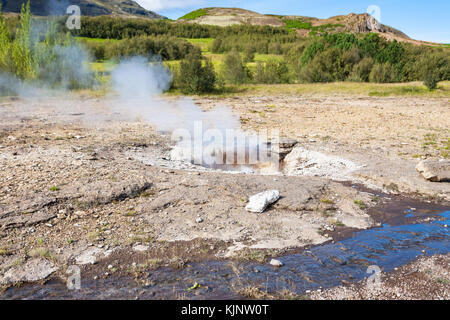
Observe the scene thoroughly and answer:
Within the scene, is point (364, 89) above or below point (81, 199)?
above

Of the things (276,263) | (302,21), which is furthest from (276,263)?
(302,21)

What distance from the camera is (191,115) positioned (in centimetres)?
1119

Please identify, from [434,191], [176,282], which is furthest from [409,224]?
[176,282]

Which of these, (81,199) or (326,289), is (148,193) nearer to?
(81,199)

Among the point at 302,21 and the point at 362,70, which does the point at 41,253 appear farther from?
the point at 302,21

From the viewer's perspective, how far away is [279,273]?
3328 millimetres

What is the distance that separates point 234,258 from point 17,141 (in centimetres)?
597

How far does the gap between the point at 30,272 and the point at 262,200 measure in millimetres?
2767

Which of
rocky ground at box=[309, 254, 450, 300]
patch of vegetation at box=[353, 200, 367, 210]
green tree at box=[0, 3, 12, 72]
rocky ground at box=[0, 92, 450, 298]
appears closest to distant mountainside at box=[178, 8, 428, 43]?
rocky ground at box=[0, 92, 450, 298]

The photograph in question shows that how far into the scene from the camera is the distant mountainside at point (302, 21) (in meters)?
39.3

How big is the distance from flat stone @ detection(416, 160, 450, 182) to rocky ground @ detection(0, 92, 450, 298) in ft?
0.42

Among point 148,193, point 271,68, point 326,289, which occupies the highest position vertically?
point 271,68

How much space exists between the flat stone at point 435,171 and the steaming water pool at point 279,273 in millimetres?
1810

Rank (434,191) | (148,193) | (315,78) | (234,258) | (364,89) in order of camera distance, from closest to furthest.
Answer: (234,258) < (148,193) < (434,191) < (364,89) < (315,78)
